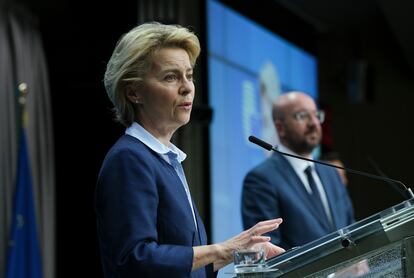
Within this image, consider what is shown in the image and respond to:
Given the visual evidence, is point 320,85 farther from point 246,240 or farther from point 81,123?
point 246,240

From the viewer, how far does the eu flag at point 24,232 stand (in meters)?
5.07

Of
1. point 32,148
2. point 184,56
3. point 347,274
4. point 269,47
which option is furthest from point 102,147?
point 347,274

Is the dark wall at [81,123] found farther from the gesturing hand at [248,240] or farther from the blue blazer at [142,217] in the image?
the gesturing hand at [248,240]

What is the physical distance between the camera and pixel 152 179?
6.33ft

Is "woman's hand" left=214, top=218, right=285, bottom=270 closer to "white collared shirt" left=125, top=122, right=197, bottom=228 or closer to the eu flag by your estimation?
"white collared shirt" left=125, top=122, right=197, bottom=228

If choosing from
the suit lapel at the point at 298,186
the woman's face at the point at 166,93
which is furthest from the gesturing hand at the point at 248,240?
the suit lapel at the point at 298,186

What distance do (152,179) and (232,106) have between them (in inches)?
155

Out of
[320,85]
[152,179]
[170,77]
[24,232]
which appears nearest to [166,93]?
[170,77]

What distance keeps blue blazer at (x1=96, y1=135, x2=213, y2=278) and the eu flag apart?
3.22 metres

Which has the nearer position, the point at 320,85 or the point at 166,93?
the point at 166,93

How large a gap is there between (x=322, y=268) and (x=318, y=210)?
74.9 inches

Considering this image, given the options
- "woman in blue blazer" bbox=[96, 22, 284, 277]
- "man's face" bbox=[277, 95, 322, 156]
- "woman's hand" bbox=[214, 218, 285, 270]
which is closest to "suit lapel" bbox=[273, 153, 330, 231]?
"man's face" bbox=[277, 95, 322, 156]

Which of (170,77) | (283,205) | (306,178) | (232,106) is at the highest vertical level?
(232,106)

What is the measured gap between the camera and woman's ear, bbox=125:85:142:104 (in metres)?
2.07
